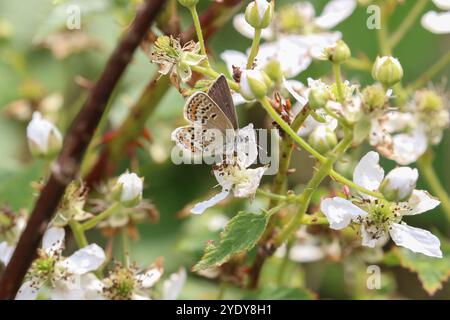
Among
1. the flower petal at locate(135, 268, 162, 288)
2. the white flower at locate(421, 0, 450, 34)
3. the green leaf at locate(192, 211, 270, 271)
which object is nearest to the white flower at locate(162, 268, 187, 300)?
the flower petal at locate(135, 268, 162, 288)

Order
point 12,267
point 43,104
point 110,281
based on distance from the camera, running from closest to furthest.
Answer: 1. point 12,267
2. point 110,281
3. point 43,104

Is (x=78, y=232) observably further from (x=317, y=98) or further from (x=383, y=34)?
(x=383, y=34)

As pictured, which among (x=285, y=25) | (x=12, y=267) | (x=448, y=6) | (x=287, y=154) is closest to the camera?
(x=12, y=267)

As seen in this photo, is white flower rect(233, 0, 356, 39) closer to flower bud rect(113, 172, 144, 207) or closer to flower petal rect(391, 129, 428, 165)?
flower petal rect(391, 129, 428, 165)

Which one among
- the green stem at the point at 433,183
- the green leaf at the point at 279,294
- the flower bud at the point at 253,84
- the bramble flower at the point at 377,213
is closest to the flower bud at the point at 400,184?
the bramble flower at the point at 377,213

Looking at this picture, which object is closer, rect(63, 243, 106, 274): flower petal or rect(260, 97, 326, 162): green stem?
rect(260, 97, 326, 162): green stem
